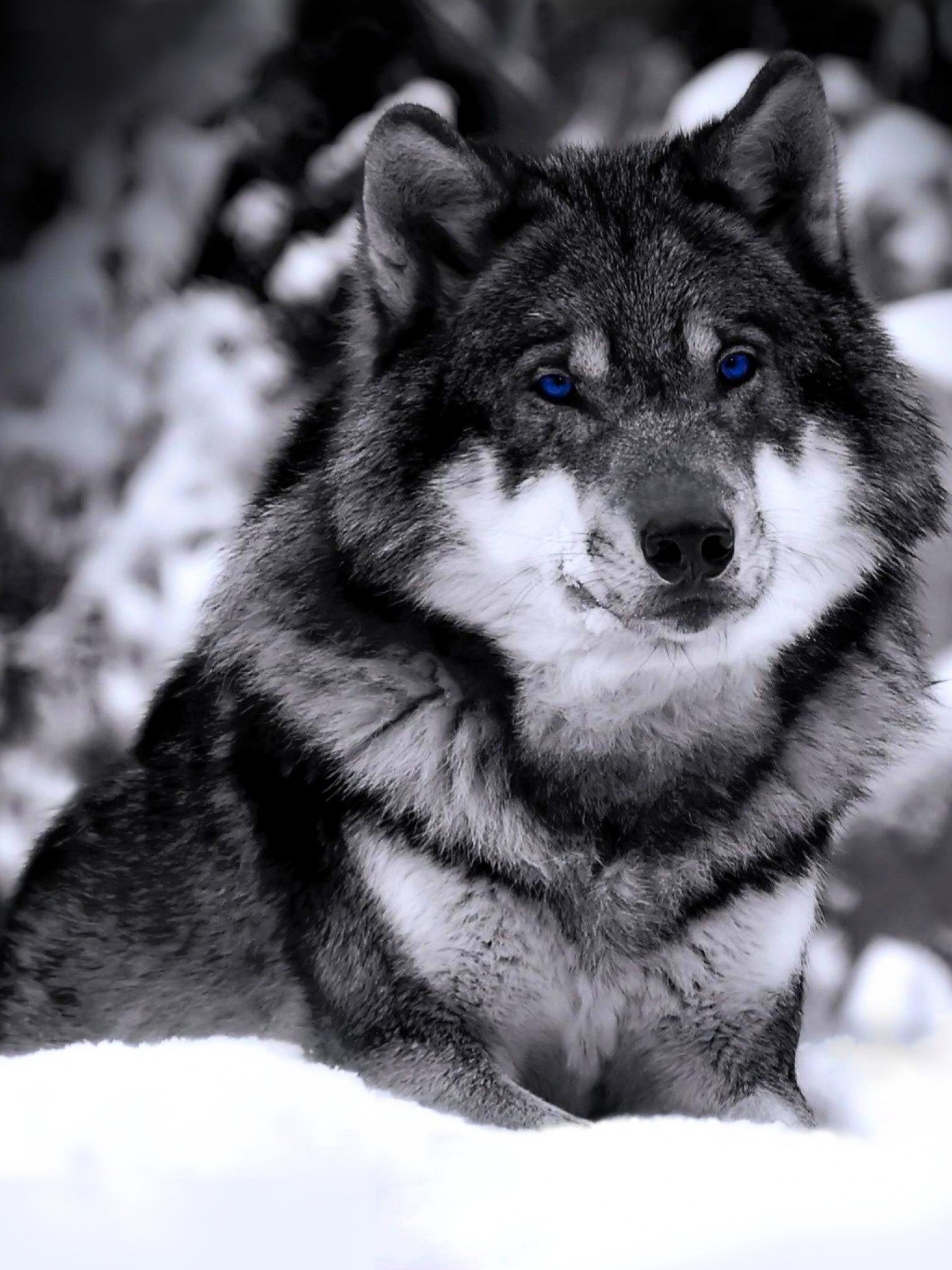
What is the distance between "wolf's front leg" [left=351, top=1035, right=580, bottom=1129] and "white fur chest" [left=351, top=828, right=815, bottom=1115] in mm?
95

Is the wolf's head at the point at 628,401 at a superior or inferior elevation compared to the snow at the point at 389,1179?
superior

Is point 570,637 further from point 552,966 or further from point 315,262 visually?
point 315,262

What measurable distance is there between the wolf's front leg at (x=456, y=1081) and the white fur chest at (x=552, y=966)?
9cm

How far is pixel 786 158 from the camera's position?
3.13 m

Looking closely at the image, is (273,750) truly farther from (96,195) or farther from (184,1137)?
(96,195)

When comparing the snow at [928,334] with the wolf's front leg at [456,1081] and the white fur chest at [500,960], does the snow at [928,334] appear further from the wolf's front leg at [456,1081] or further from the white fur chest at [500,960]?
the wolf's front leg at [456,1081]

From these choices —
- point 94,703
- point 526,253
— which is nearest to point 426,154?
point 526,253

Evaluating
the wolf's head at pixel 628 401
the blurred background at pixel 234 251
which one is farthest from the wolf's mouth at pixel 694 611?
the blurred background at pixel 234 251

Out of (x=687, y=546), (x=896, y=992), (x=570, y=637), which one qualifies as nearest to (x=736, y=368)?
(x=687, y=546)

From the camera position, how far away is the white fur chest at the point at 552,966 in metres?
2.93

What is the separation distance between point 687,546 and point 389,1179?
3.80 ft

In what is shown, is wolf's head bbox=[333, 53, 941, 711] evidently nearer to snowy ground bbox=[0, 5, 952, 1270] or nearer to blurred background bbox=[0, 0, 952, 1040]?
snowy ground bbox=[0, 5, 952, 1270]

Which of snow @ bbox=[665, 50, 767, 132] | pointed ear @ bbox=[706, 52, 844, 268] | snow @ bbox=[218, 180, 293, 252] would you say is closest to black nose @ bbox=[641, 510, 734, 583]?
pointed ear @ bbox=[706, 52, 844, 268]

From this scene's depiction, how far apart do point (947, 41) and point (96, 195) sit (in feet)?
9.56
